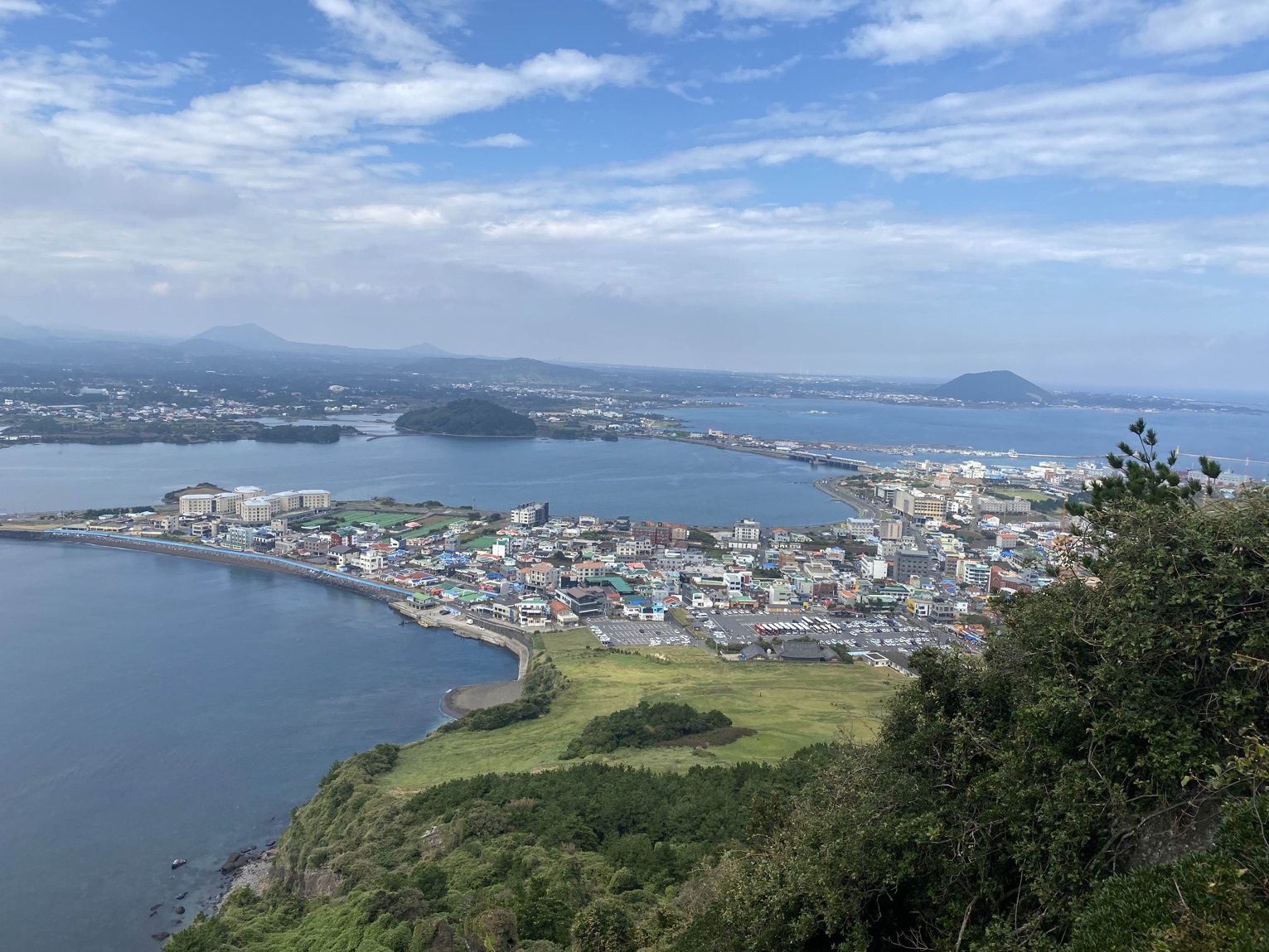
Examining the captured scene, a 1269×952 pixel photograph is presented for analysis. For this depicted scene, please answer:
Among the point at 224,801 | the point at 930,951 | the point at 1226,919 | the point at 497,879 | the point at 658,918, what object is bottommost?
the point at 224,801

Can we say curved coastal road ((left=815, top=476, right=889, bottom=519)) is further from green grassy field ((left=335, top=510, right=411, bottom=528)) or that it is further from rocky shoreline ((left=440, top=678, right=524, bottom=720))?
rocky shoreline ((left=440, top=678, right=524, bottom=720))

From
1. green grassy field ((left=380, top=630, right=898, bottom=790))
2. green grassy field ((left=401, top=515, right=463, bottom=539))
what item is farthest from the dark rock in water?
green grassy field ((left=401, top=515, right=463, bottom=539))

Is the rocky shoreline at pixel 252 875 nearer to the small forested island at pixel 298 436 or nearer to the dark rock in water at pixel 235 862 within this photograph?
the dark rock in water at pixel 235 862

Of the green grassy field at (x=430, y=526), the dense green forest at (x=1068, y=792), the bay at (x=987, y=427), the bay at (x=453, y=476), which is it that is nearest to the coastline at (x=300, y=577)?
the green grassy field at (x=430, y=526)

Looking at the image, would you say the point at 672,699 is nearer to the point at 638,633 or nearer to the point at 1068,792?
the point at 638,633

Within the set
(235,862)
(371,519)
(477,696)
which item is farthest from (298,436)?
(235,862)

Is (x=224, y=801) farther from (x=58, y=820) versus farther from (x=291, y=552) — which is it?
(x=291, y=552)

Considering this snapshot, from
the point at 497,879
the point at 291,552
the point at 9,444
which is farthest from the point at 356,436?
the point at 497,879
